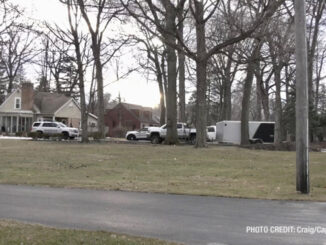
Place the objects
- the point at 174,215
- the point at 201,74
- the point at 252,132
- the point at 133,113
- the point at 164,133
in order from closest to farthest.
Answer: the point at 174,215
the point at 201,74
the point at 164,133
the point at 252,132
the point at 133,113

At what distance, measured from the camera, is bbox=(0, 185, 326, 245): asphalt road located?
7.87 meters

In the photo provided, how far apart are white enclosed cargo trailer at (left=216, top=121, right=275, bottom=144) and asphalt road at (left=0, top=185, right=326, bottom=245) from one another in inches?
1357

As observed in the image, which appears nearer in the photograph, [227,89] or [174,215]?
[174,215]

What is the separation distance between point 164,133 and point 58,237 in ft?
110

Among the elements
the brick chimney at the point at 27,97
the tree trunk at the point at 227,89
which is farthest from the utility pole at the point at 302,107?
the brick chimney at the point at 27,97

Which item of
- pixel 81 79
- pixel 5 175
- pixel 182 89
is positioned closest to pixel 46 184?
pixel 5 175

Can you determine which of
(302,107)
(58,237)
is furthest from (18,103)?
(58,237)

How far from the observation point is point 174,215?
9531mm

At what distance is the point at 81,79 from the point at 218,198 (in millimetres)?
29328

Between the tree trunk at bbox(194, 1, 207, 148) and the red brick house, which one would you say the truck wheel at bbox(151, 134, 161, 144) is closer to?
the tree trunk at bbox(194, 1, 207, 148)

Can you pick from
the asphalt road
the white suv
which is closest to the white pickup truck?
the white suv

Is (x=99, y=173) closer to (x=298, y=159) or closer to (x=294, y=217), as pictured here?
(x=298, y=159)

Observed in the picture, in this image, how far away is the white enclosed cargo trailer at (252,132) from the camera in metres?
46.3

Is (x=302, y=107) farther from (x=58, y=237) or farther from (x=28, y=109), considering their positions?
(x=28, y=109)
